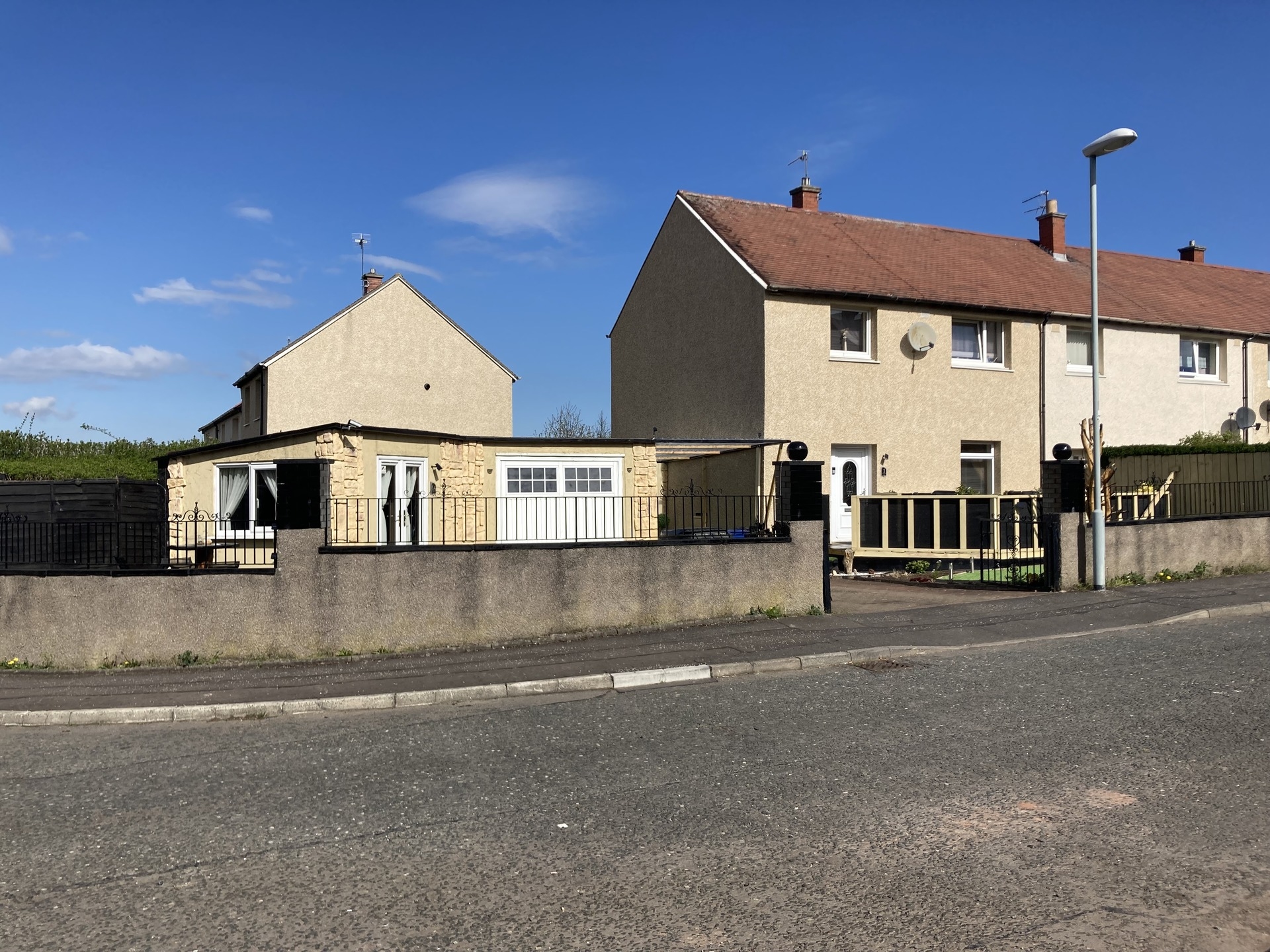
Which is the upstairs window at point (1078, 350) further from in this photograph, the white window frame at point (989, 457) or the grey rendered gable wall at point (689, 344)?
the grey rendered gable wall at point (689, 344)

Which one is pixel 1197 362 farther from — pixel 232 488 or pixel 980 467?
pixel 232 488

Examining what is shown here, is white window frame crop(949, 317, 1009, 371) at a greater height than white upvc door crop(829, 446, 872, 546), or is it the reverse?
white window frame crop(949, 317, 1009, 371)

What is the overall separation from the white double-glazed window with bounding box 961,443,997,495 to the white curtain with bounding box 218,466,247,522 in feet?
49.3

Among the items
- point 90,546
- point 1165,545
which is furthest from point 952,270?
point 90,546

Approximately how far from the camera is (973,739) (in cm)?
648

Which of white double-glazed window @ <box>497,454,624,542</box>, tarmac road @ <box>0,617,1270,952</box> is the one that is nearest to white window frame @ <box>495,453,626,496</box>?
white double-glazed window @ <box>497,454,624,542</box>

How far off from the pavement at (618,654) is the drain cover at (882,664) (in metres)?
0.34

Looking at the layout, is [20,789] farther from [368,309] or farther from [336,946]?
[368,309]

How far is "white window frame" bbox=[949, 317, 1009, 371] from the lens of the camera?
21359 millimetres

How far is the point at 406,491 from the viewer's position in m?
16.7

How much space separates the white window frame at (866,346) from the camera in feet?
66.3

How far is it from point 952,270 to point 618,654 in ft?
53.6

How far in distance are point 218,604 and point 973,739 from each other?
811cm

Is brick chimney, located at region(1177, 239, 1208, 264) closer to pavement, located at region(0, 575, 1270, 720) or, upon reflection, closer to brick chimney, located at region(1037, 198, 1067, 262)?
brick chimney, located at region(1037, 198, 1067, 262)
